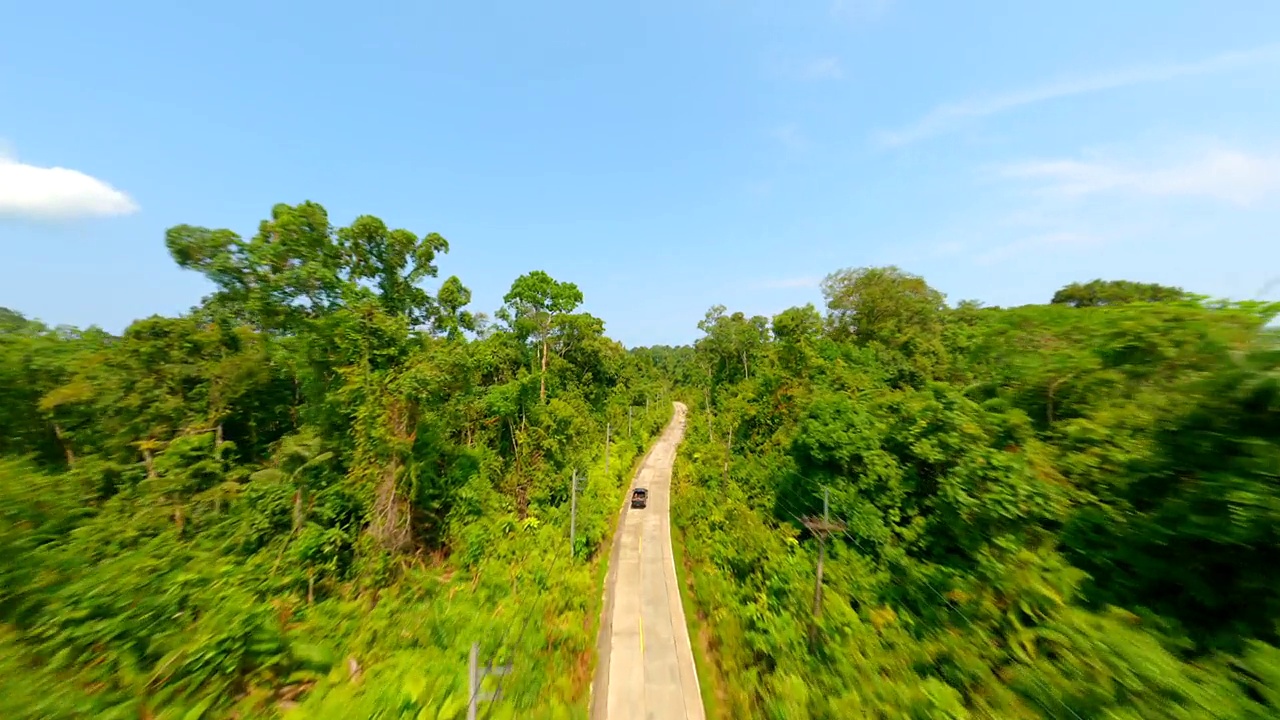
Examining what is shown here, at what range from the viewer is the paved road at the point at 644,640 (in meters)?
12.6

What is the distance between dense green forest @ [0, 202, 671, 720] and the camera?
7.38 metres

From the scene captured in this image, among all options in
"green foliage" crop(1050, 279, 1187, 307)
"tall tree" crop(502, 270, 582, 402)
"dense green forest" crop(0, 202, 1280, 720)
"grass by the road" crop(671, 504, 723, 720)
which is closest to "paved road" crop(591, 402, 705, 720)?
"grass by the road" crop(671, 504, 723, 720)

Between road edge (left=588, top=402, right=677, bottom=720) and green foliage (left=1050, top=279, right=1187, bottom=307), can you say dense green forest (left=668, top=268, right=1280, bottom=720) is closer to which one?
road edge (left=588, top=402, right=677, bottom=720)

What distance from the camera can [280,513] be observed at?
1582 centimetres

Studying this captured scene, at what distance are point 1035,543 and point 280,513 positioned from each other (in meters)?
23.4

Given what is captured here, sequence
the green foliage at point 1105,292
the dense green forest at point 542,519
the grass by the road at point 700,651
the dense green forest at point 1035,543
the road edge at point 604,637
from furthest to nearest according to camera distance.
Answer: the green foliage at point 1105,292, the grass by the road at point 700,651, the road edge at point 604,637, the dense green forest at point 542,519, the dense green forest at point 1035,543

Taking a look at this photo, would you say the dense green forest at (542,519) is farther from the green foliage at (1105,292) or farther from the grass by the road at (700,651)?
the green foliage at (1105,292)

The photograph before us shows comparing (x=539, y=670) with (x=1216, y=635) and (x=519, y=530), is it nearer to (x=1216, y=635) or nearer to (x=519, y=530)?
(x=519, y=530)

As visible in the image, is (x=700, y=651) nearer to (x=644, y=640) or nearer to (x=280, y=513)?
(x=644, y=640)

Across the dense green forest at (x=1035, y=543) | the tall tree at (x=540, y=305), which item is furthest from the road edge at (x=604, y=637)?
the tall tree at (x=540, y=305)

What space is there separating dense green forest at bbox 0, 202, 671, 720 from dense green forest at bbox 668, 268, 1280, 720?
7.21 meters

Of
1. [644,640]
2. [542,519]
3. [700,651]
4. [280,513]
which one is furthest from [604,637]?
[280,513]

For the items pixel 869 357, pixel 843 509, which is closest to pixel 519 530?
pixel 843 509

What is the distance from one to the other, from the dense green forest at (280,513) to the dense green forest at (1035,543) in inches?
284
